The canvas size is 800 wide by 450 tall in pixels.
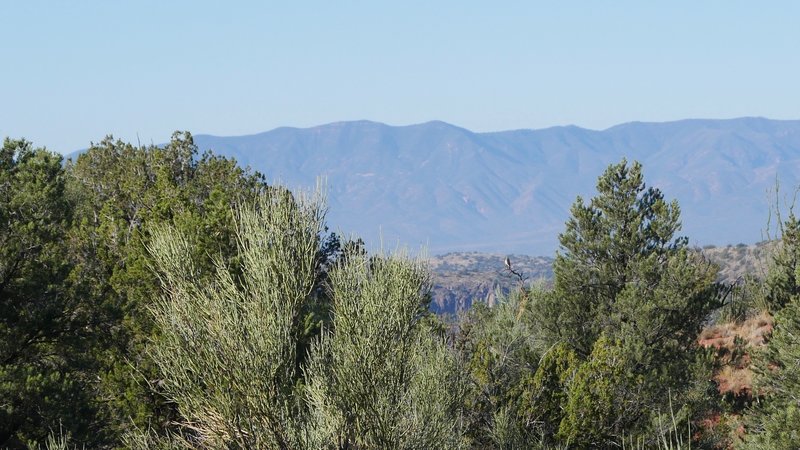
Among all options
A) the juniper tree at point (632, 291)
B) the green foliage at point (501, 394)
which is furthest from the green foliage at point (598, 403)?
the green foliage at point (501, 394)

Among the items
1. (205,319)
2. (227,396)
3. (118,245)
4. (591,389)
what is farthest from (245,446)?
(118,245)

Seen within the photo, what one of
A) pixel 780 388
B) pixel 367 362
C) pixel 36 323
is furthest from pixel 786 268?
pixel 36 323

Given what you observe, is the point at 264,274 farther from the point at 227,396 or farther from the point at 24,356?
the point at 24,356

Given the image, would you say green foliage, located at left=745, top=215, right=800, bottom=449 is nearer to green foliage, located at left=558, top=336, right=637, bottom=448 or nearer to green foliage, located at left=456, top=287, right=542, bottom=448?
A: green foliage, located at left=558, top=336, right=637, bottom=448

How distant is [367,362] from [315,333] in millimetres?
8396

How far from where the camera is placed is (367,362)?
47.0 feet

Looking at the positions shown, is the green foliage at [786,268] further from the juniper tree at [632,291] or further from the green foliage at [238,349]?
the green foliage at [238,349]

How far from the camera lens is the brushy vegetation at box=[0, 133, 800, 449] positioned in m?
14.1

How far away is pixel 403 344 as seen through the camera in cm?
1480

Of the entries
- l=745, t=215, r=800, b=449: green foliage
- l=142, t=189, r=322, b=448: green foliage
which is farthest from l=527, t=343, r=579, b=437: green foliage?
l=142, t=189, r=322, b=448: green foliage

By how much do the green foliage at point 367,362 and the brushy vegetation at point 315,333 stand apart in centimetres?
4

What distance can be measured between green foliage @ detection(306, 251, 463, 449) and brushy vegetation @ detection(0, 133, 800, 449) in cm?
4

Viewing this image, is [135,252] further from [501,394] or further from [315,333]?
[501,394]

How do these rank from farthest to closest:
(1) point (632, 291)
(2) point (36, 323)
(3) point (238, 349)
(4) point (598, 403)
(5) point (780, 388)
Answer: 1. (1) point (632, 291)
2. (4) point (598, 403)
3. (5) point (780, 388)
4. (2) point (36, 323)
5. (3) point (238, 349)
